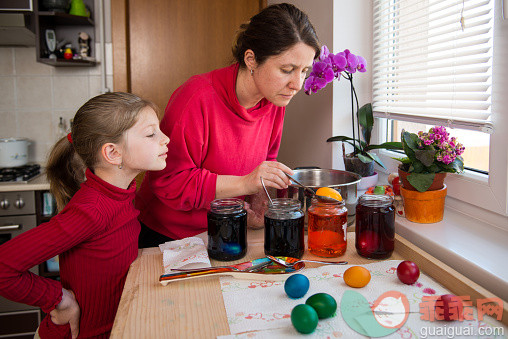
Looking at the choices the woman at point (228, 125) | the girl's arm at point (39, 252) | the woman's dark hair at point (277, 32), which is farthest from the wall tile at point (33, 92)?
the girl's arm at point (39, 252)

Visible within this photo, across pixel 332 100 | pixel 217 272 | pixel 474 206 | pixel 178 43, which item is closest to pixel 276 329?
pixel 217 272

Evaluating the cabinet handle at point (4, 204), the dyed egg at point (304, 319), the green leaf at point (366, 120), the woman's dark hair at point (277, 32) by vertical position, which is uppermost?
the woman's dark hair at point (277, 32)

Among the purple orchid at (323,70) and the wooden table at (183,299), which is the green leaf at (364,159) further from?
the wooden table at (183,299)

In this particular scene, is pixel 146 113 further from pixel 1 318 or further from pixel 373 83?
pixel 1 318

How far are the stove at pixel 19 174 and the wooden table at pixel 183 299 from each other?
58.3 inches

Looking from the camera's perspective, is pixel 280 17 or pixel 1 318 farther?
pixel 1 318

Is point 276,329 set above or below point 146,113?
below

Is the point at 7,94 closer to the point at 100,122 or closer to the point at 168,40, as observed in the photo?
the point at 168,40

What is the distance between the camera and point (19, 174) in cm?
221

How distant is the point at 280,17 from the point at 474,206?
72 centimetres

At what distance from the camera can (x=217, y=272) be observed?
0.84 metres

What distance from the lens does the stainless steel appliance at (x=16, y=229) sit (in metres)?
2.12

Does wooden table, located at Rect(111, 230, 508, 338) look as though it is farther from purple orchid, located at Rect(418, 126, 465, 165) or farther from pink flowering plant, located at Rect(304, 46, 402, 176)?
pink flowering plant, located at Rect(304, 46, 402, 176)

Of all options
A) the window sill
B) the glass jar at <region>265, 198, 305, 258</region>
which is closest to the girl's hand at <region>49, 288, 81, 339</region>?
the glass jar at <region>265, 198, 305, 258</region>
